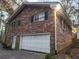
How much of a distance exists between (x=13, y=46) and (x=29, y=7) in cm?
565

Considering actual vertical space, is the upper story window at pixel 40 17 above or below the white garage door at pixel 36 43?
above

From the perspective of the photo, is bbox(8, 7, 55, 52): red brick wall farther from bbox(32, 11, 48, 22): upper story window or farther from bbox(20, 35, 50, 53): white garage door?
bbox(20, 35, 50, 53): white garage door

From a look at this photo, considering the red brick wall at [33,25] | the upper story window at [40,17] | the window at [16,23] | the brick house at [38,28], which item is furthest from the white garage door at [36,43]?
the window at [16,23]

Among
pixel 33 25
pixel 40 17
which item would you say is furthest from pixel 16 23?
pixel 40 17

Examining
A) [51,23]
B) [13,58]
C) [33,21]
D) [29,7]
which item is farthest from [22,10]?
[13,58]

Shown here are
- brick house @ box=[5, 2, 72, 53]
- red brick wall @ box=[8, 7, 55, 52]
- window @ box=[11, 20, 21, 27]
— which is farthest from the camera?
window @ box=[11, 20, 21, 27]

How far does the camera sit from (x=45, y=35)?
14.7 metres

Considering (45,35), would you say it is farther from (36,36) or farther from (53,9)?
(53,9)

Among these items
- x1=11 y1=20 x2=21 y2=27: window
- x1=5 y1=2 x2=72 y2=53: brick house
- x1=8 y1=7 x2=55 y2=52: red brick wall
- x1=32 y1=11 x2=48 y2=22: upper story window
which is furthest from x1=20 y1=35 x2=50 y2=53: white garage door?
x1=11 y1=20 x2=21 y2=27: window

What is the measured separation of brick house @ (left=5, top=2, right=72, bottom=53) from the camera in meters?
14.1

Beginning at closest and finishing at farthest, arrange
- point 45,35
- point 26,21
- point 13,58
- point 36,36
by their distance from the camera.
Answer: point 13,58 < point 45,35 < point 36,36 < point 26,21

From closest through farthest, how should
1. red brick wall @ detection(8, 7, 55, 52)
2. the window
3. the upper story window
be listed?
red brick wall @ detection(8, 7, 55, 52)
the upper story window
the window

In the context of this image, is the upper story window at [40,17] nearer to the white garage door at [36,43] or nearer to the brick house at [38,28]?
the brick house at [38,28]

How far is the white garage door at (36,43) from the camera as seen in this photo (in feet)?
47.0
